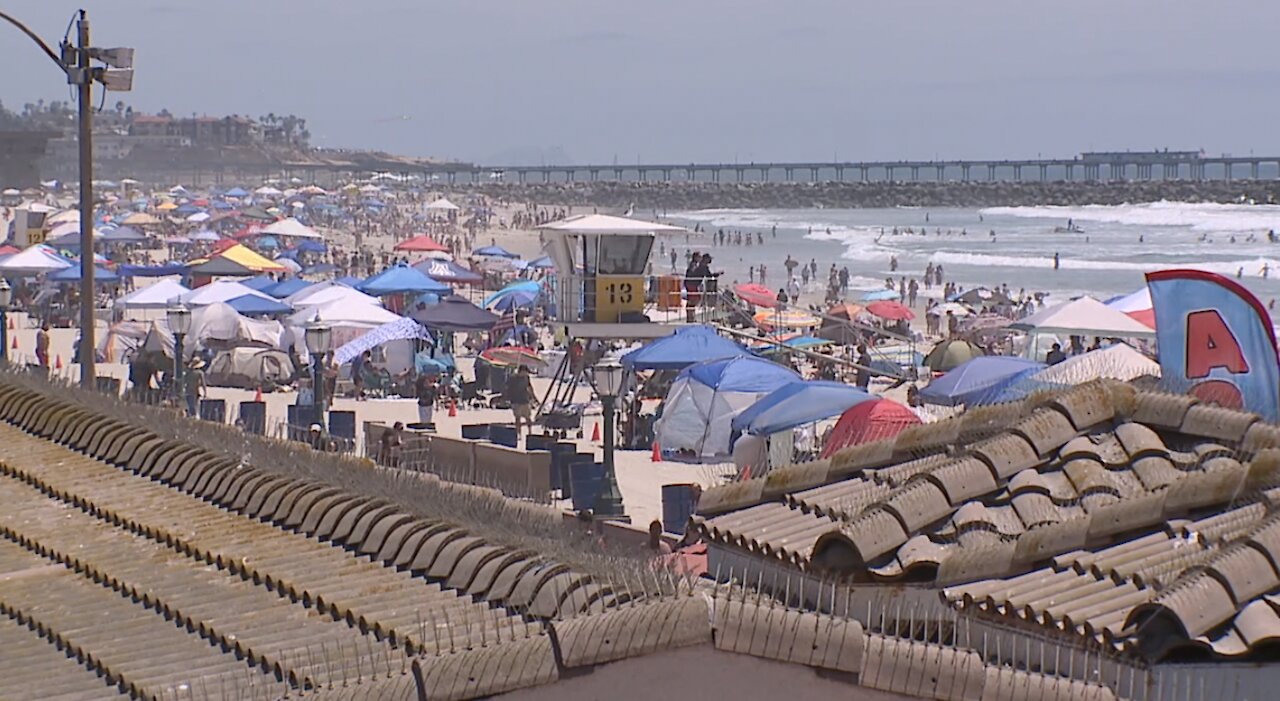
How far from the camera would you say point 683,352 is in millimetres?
20266

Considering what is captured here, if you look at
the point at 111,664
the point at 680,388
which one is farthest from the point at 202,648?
the point at 680,388

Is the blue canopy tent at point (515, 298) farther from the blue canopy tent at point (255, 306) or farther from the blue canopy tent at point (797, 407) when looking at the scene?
the blue canopy tent at point (797, 407)

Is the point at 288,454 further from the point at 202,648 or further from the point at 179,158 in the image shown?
the point at 179,158

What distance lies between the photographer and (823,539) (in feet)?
20.2

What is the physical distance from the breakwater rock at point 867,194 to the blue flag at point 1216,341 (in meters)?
124

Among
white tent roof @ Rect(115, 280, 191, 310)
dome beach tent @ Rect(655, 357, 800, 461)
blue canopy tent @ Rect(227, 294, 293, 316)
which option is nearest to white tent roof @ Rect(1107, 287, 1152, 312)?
dome beach tent @ Rect(655, 357, 800, 461)

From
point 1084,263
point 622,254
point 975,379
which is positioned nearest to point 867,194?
point 1084,263

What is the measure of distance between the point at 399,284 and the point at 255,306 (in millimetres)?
3535

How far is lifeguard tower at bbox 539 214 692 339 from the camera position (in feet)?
76.8

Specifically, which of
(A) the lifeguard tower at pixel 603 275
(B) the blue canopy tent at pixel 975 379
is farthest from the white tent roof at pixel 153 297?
(B) the blue canopy tent at pixel 975 379

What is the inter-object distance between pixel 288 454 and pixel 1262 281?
51.6 m

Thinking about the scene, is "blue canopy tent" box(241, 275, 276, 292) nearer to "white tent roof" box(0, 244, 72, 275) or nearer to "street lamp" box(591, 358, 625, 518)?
"white tent roof" box(0, 244, 72, 275)

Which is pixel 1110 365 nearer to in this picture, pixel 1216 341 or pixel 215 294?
pixel 1216 341

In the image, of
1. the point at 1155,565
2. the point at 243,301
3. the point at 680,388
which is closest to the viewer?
the point at 1155,565
